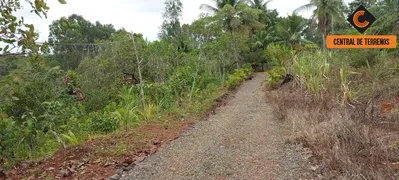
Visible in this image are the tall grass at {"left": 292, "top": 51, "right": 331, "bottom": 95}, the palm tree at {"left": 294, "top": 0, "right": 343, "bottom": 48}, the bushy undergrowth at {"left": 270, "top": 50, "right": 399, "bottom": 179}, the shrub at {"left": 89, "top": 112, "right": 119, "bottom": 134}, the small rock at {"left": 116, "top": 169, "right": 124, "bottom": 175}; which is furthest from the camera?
the palm tree at {"left": 294, "top": 0, "right": 343, "bottom": 48}

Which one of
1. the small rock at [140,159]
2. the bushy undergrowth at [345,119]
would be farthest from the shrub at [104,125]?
the bushy undergrowth at [345,119]

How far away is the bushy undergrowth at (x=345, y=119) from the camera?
3.67m

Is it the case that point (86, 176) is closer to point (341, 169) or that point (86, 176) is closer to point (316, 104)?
point (341, 169)

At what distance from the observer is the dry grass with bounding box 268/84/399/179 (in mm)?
3463

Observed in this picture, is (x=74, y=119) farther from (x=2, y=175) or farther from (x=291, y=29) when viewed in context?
(x=291, y=29)

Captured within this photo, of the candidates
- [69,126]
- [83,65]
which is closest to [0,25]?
[69,126]

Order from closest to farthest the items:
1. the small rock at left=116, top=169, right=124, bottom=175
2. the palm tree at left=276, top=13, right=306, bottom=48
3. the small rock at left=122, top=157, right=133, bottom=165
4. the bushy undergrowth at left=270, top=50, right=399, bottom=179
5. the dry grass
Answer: the dry grass < the bushy undergrowth at left=270, top=50, right=399, bottom=179 < the small rock at left=116, top=169, right=124, bottom=175 < the small rock at left=122, top=157, right=133, bottom=165 < the palm tree at left=276, top=13, right=306, bottom=48

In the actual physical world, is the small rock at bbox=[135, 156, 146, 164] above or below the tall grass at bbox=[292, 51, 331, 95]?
below

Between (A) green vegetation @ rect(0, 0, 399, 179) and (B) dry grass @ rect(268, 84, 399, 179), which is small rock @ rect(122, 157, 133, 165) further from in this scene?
(B) dry grass @ rect(268, 84, 399, 179)

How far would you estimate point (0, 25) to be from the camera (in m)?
2.24

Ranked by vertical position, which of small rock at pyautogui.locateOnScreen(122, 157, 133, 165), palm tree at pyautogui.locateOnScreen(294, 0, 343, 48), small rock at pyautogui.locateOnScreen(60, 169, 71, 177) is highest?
palm tree at pyautogui.locateOnScreen(294, 0, 343, 48)

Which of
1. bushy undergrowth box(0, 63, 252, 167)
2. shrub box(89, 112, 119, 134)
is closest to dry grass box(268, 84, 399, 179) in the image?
bushy undergrowth box(0, 63, 252, 167)

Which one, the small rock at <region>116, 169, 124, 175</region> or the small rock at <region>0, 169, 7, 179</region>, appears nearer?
the small rock at <region>0, 169, 7, 179</region>

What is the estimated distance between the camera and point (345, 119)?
4.73 meters
